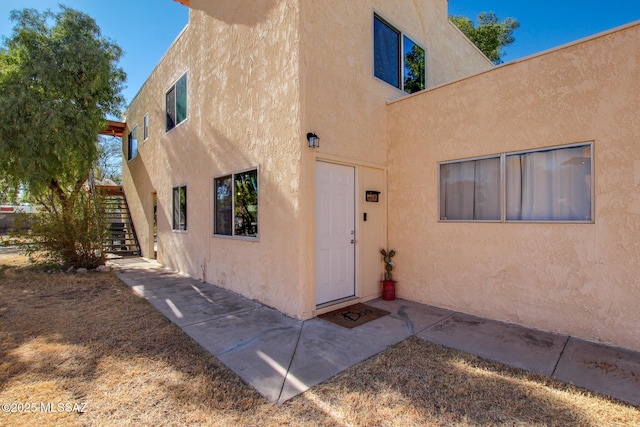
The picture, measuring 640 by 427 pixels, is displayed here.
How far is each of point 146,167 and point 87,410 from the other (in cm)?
1041

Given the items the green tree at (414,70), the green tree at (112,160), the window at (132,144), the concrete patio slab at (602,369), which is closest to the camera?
the concrete patio slab at (602,369)

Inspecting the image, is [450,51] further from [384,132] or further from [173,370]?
[173,370]

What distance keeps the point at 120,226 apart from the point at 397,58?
42.6 ft

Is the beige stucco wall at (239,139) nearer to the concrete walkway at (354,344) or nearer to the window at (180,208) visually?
the window at (180,208)

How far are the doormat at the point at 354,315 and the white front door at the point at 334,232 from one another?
0.24 m

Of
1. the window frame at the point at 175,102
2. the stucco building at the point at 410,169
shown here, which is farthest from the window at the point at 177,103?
the stucco building at the point at 410,169

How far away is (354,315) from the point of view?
4.97m

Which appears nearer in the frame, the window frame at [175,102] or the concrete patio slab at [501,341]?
the concrete patio slab at [501,341]

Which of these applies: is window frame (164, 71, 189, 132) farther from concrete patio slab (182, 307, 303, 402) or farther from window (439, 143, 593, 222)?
window (439, 143, 593, 222)

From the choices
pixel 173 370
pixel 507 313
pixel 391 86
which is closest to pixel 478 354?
pixel 507 313

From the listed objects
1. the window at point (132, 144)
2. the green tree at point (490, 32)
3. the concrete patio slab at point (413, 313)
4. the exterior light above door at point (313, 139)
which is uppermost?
the green tree at point (490, 32)

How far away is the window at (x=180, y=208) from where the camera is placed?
853cm

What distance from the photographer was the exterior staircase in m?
12.3

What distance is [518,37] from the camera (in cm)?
1770
